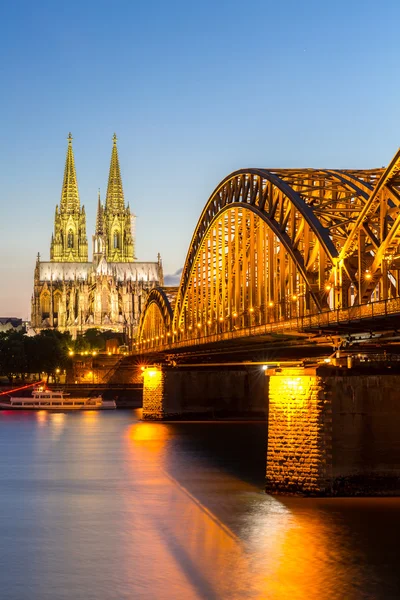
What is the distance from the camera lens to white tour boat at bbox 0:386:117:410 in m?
148

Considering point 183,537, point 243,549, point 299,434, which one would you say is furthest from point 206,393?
point 243,549

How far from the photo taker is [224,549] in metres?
40.6

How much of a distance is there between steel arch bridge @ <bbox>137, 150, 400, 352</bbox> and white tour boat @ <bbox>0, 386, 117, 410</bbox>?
39.4 meters

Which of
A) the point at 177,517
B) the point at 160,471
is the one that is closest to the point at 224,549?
the point at 177,517

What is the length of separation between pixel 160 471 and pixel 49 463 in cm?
934

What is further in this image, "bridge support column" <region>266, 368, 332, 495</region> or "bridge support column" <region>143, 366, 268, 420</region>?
"bridge support column" <region>143, 366, 268, 420</region>

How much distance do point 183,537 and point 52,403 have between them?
109244 millimetres

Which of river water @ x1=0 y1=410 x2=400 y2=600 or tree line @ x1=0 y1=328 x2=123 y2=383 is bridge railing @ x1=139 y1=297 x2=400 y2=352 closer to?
river water @ x1=0 y1=410 x2=400 y2=600

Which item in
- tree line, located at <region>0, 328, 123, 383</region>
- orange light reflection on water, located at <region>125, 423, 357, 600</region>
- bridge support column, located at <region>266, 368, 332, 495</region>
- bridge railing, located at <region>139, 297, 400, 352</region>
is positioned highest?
tree line, located at <region>0, 328, 123, 383</region>

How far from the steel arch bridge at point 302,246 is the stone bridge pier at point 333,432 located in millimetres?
3277

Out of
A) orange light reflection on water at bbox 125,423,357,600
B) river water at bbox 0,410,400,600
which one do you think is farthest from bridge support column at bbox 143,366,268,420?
orange light reflection on water at bbox 125,423,357,600

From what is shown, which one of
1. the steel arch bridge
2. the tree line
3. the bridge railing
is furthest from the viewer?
the tree line

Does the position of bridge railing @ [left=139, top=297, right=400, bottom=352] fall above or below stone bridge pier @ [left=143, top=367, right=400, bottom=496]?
above

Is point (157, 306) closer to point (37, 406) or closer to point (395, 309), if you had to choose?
point (37, 406)
